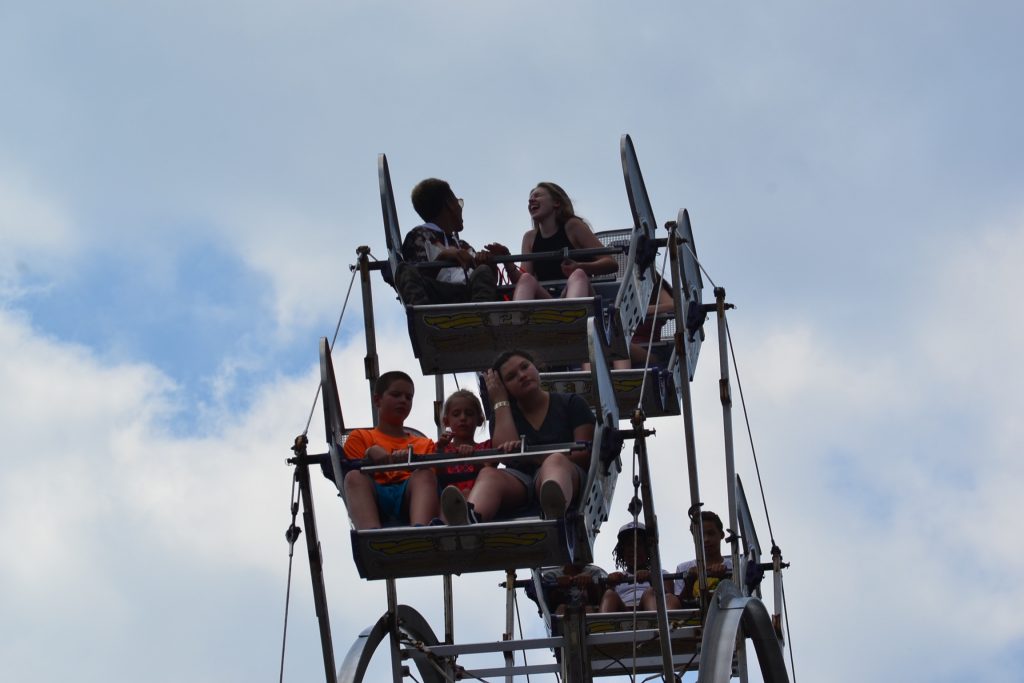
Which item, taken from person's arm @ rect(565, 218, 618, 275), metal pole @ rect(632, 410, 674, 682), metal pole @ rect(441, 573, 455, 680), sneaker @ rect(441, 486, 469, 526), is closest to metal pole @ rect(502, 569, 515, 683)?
metal pole @ rect(441, 573, 455, 680)

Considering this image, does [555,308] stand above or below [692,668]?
above

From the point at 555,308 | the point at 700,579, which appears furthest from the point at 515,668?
the point at 555,308

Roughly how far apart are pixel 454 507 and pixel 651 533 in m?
1.26

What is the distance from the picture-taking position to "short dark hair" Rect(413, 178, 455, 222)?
12711 mm

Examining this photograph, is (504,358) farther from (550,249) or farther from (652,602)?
(652,602)

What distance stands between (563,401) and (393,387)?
0.91 meters

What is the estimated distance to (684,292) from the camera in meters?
13.4

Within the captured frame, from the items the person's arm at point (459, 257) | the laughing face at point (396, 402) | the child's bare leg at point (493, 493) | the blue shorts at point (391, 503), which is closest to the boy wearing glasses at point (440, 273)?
the person's arm at point (459, 257)

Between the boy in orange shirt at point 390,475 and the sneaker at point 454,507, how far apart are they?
0.30 metres

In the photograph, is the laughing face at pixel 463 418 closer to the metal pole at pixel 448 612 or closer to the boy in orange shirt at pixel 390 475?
the boy in orange shirt at pixel 390 475

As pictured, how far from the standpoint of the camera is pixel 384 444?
11047 millimetres

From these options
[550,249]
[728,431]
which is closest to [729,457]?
[728,431]

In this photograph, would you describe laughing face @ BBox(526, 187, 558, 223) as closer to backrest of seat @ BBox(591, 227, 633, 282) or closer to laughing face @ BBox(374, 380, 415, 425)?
backrest of seat @ BBox(591, 227, 633, 282)

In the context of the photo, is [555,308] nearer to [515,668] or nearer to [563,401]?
[563,401]
